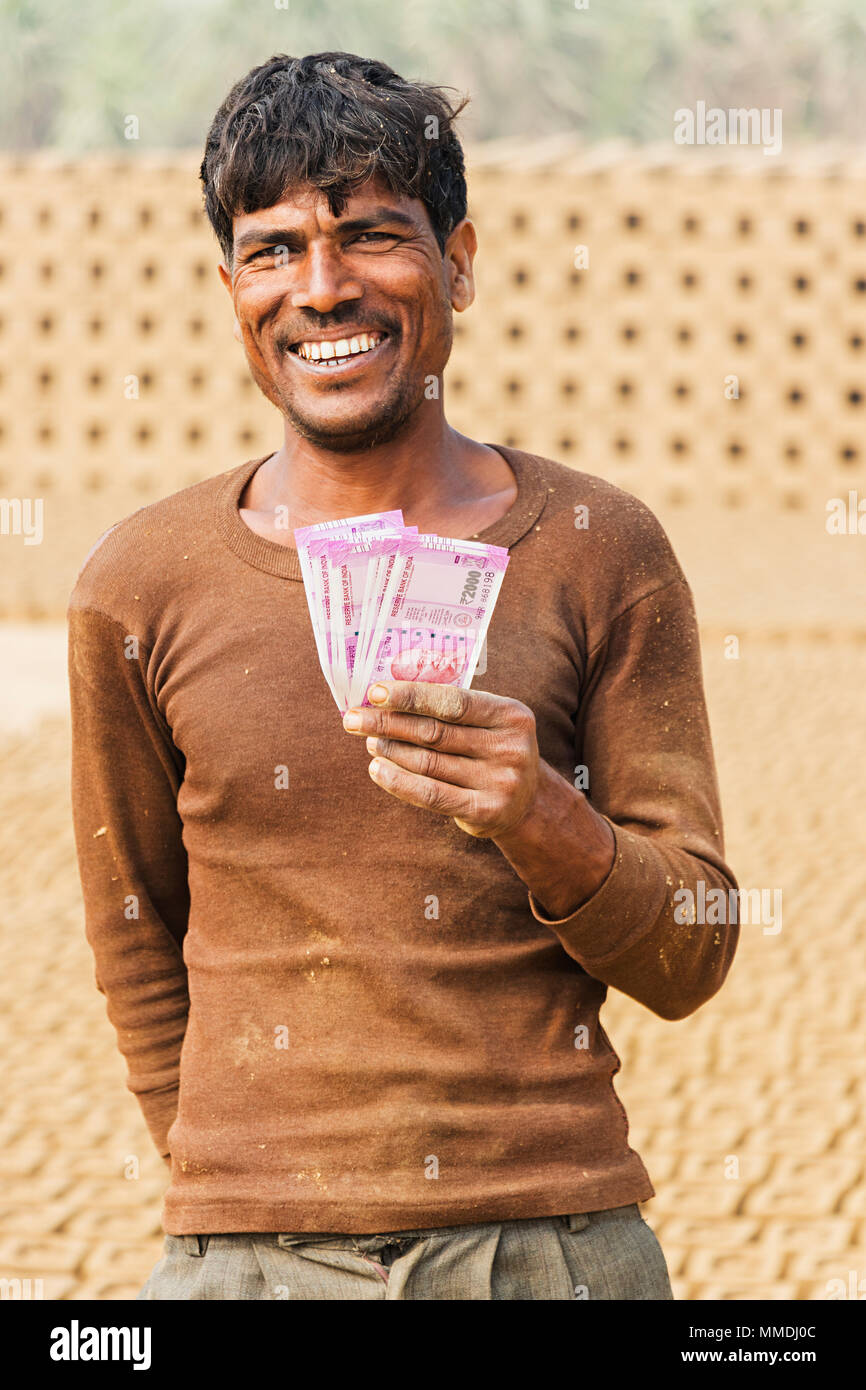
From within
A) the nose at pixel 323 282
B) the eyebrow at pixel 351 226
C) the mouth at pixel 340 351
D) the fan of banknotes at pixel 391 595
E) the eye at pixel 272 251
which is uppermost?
the eyebrow at pixel 351 226

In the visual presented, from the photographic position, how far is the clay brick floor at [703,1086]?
418 cm

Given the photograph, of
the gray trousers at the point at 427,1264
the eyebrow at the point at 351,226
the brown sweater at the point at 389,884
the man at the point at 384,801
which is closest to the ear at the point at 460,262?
the man at the point at 384,801

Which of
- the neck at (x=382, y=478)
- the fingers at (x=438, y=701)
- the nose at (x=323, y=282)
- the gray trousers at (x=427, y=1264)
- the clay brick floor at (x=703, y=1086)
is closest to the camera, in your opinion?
the fingers at (x=438, y=701)

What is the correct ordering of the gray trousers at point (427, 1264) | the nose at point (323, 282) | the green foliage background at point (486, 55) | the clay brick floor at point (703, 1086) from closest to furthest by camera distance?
the gray trousers at point (427, 1264)
the nose at point (323, 282)
the clay brick floor at point (703, 1086)
the green foliage background at point (486, 55)

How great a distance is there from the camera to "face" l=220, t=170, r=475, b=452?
5.66 ft

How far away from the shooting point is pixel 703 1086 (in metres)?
5.11

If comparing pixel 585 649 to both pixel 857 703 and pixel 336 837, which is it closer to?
pixel 336 837

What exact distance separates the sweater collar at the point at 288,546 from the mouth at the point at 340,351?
0.61 ft

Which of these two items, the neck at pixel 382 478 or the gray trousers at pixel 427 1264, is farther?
the neck at pixel 382 478

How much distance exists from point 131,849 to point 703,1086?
3.56 metres

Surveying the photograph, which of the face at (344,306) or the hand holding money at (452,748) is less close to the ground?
the face at (344,306)

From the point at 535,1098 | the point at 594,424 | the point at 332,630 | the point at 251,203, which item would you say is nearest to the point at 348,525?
the point at 332,630

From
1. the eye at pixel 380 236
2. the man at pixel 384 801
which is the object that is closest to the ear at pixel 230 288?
the man at pixel 384 801

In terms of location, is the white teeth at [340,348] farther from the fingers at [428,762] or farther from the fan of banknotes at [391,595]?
the fingers at [428,762]
